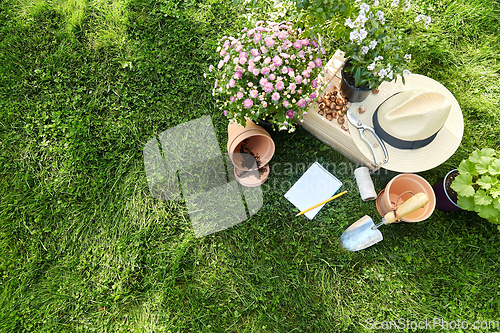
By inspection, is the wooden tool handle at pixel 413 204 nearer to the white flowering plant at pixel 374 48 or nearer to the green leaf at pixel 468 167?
the green leaf at pixel 468 167

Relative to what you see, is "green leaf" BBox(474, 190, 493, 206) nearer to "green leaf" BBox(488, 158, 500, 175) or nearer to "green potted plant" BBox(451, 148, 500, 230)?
"green potted plant" BBox(451, 148, 500, 230)

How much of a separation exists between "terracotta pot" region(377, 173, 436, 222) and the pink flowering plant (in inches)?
50.6

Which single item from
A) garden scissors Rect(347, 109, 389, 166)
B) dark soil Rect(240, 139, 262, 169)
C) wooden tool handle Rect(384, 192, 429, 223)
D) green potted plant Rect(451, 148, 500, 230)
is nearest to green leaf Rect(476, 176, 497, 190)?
green potted plant Rect(451, 148, 500, 230)

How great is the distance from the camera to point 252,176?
10.4ft

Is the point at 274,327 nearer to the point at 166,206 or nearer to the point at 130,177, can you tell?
the point at 166,206

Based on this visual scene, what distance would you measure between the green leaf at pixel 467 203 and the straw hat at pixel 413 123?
0.47 m

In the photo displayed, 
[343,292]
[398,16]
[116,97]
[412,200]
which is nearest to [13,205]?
[116,97]

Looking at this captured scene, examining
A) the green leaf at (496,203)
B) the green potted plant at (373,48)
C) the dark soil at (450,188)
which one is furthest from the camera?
the dark soil at (450,188)

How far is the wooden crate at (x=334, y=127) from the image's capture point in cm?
286

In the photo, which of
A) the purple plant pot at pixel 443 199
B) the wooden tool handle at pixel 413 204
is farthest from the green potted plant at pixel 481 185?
the wooden tool handle at pixel 413 204

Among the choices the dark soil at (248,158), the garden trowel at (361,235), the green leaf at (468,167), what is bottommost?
the garden trowel at (361,235)

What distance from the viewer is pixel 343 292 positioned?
3.01 metres

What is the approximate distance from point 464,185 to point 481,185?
122mm

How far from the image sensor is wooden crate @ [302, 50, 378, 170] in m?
2.86
